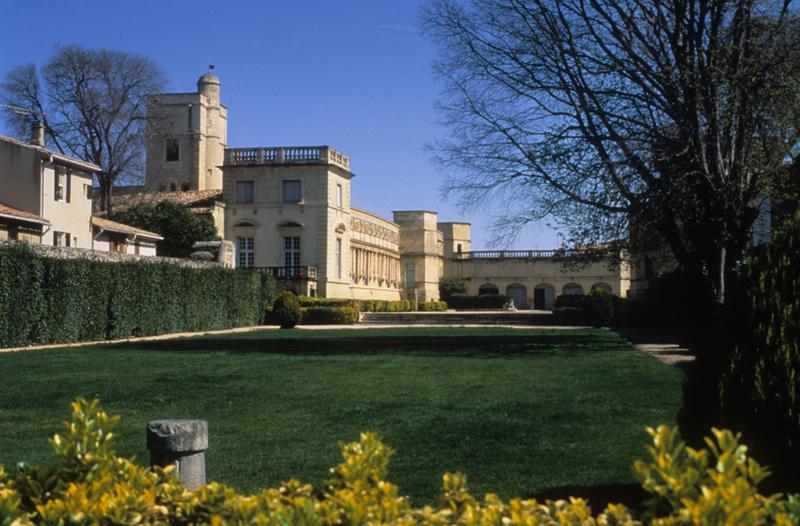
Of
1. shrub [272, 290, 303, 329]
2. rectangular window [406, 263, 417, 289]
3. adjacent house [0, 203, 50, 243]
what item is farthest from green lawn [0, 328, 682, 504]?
rectangular window [406, 263, 417, 289]

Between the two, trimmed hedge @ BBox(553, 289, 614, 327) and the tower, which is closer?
trimmed hedge @ BBox(553, 289, 614, 327)

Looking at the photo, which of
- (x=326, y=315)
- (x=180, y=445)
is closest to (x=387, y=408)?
(x=180, y=445)

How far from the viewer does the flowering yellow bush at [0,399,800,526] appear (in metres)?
2.23

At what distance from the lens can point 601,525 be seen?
2.50m

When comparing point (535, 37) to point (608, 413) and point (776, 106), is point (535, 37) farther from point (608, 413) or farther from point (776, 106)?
point (608, 413)

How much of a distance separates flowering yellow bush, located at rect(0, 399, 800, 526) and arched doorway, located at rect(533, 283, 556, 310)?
78617 millimetres

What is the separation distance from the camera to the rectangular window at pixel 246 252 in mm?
56156

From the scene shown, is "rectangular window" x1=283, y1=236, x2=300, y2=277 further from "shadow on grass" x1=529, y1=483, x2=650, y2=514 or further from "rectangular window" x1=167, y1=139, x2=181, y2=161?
"shadow on grass" x1=529, y1=483, x2=650, y2=514

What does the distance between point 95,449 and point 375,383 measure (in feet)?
31.0

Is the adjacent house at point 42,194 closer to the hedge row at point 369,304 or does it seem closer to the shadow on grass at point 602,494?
the hedge row at point 369,304

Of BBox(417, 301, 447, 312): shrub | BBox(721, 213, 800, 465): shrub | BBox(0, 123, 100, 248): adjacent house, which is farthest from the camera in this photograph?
BBox(417, 301, 447, 312): shrub

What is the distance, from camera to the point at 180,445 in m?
4.38

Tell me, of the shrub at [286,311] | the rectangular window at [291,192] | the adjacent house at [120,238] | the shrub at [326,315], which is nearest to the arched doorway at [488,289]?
the rectangular window at [291,192]

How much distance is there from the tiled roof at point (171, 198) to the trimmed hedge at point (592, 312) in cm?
2609
